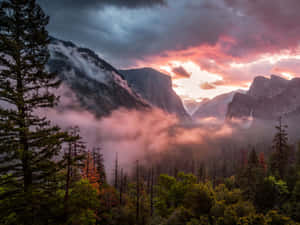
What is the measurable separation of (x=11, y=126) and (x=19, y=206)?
13.9 feet

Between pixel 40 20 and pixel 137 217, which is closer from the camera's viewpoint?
pixel 40 20

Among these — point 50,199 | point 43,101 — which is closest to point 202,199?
point 50,199

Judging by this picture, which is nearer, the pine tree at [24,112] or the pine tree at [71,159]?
the pine tree at [24,112]

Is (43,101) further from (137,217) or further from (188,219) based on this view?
(137,217)

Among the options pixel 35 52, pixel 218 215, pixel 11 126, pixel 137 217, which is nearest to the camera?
pixel 11 126

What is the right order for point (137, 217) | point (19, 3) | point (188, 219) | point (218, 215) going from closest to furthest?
point (19, 3) → point (218, 215) → point (188, 219) → point (137, 217)

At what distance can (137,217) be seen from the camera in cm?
2658

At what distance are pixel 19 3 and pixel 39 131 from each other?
23.5ft

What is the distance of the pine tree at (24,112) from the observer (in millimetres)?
8469

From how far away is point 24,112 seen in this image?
917cm

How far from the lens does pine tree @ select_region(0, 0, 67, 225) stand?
8469mm

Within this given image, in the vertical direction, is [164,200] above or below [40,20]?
below

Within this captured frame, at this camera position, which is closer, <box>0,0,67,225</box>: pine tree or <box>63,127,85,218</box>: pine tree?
<box>0,0,67,225</box>: pine tree

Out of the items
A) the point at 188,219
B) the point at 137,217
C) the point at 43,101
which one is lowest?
the point at 137,217
